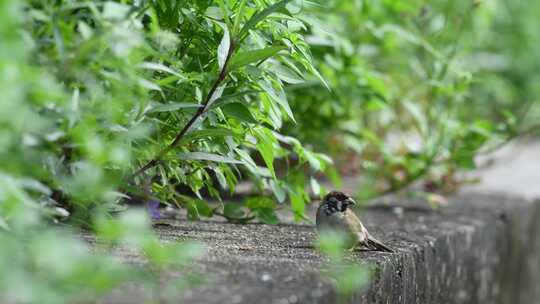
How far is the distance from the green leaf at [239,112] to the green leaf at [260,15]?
228 millimetres

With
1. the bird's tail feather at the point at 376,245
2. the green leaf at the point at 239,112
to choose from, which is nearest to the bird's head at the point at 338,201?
the bird's tail feather at the point at 376,245

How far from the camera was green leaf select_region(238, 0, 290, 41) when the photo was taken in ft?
7.40

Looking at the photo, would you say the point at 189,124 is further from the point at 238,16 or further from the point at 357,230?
the point at 357,230

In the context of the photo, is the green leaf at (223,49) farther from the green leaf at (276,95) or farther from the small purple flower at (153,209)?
the small purple flower at (153,209)

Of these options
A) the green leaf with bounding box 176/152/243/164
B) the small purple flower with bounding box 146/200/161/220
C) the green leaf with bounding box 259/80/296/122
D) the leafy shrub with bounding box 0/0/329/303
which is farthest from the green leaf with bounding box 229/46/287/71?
the small purple flower with bounding box 146/200/161/220

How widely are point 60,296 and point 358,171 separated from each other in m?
4.28

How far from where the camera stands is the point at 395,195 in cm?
497

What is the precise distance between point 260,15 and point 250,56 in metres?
0.10

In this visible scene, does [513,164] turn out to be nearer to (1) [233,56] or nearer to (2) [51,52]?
(1) [233,56]

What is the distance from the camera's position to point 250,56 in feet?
7.59

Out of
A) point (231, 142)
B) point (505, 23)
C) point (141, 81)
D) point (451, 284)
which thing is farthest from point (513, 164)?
point (141, 81)

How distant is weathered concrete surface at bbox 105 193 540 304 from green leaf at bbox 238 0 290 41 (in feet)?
1.83

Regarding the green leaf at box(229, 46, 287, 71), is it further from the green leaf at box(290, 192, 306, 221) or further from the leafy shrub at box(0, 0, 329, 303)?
the green leaf at box(290, 192, 306, 221)

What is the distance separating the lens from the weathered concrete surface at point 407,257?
6.70 ft
